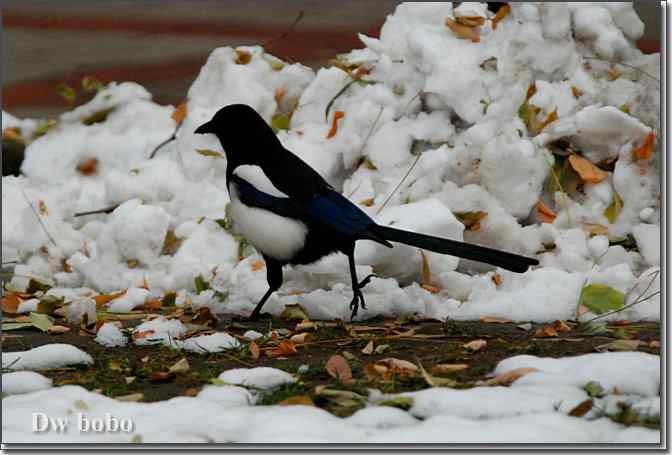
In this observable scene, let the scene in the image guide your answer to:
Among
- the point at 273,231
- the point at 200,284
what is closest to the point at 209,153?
the point at 200,284

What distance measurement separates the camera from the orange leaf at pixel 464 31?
482 centimetres

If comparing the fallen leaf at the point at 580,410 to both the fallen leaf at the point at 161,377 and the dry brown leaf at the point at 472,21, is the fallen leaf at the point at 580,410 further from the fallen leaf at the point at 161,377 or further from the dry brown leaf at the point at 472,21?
the dry brown leaf at the point at 472,21

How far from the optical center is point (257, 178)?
3793mm

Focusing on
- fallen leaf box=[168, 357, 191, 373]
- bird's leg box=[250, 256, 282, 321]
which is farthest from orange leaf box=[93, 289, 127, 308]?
fallen leaf box=[168, 357, 191, 373]

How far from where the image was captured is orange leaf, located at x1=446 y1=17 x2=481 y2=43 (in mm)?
4816

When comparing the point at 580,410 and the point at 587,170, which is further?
the point at 587,170

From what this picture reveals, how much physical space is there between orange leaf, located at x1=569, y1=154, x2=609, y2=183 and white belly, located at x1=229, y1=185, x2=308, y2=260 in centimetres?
122

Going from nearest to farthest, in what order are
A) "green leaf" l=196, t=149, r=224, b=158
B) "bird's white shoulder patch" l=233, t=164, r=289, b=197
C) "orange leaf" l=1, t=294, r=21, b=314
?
"bird's white shoulder patch" l=233, t=164, r=289, b=197 → "orange leaf" l=1, t=294, r=21, b=314 → "green leaf" l=196, t=149, r=224, b=158

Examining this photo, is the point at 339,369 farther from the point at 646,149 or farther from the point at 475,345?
the point at 646,149

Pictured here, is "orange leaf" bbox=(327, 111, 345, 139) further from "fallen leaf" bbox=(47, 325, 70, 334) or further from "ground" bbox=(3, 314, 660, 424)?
"fallen leaf" bbox=(47, 325, 70, 334)

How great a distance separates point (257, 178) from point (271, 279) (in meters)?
0.35

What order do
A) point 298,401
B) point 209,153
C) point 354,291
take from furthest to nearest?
1. point 209,153
2. point 354,291
3. point 298,401

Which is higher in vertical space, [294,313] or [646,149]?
[646,149]

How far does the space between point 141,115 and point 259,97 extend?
124 cm
